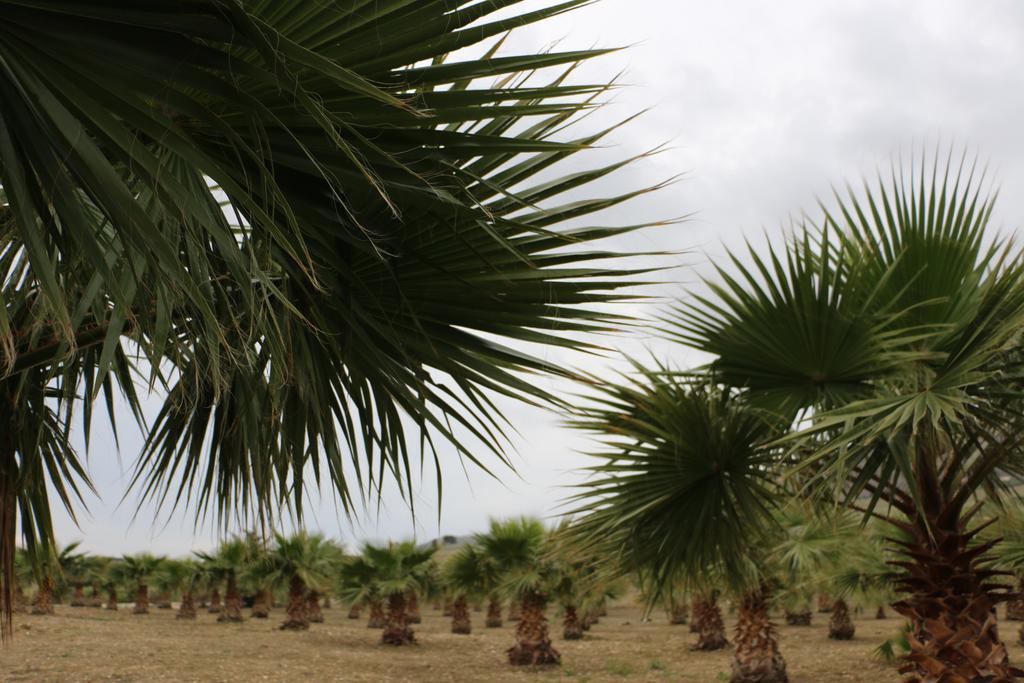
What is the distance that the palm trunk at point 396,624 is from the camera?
21422mm

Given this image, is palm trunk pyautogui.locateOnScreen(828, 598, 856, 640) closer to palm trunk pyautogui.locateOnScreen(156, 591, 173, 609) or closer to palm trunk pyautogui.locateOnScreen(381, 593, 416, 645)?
palm trunk pyautogui.locateOnScreen(381, 593, 416, 645)

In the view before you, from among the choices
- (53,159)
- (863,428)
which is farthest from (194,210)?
(863,428)

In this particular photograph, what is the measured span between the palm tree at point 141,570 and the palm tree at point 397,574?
18.6 m

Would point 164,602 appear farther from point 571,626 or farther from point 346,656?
point 346,656

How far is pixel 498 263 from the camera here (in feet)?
10.6

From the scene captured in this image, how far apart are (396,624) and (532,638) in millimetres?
4774

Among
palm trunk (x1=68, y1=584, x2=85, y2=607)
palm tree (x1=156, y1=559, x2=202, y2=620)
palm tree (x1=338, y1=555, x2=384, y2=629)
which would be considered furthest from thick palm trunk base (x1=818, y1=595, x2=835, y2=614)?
palm trunk (x1=68, y1=584, x2=85, y2=607)

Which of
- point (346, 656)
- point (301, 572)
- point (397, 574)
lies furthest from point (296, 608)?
point (346, 656)

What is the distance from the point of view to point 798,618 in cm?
2923

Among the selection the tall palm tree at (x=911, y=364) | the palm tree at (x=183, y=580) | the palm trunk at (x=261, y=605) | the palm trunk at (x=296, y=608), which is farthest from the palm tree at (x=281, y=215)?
the palm tree at (x=183, y=580)

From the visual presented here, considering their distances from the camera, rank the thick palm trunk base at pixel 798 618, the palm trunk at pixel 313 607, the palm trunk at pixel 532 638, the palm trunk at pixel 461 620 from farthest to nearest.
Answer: the thick palm trunk base at pixel 798 618
the palm trunk at pixel 461 620
the palm trunk at pixel 313 607
the palm trunk at pixel 532 638

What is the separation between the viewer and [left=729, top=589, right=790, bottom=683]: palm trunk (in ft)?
45.7

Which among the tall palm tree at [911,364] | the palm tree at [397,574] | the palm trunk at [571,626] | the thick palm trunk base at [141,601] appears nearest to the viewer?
the tall palm tree at [911,364]

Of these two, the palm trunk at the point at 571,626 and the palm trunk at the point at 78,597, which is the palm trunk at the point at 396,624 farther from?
the palm trunk at the point at 78,597
